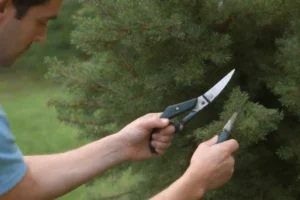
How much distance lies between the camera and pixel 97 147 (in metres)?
2.21

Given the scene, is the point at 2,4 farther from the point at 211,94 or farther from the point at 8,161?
the point at 211,94

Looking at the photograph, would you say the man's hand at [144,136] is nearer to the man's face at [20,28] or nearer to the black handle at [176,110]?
the black handle at [176,110]

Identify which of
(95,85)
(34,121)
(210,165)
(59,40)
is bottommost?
(34,121)

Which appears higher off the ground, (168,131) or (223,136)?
(223,136)

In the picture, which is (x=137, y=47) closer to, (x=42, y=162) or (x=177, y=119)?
(x=177, y=119)

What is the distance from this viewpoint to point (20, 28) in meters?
1.73

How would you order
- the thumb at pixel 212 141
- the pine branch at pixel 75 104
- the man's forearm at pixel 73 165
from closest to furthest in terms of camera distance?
the thumb at pixel 212 141, the man's forearm at pixel 73 165, the pine branch at pixel 75 104

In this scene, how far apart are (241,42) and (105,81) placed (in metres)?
0.57

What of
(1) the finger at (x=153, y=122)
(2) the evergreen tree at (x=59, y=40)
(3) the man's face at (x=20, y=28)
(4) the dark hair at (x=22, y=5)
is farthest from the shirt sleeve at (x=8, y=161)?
(2) the evergreen tree at (x=59, y=40)

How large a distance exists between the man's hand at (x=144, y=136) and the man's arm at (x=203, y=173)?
28 centimetres

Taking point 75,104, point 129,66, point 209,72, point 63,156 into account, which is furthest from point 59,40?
point 63,156

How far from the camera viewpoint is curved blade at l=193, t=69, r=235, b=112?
210cm

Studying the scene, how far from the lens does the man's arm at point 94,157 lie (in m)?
2.10

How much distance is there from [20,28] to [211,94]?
0.72 meters
